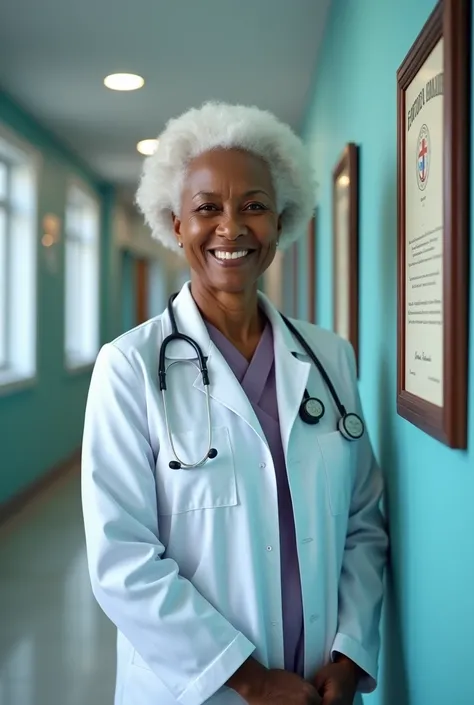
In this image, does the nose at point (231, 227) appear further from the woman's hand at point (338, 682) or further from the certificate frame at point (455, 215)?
the woman's hand at point (338, 682)

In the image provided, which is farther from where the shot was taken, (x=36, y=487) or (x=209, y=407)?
(x=36, y=487)

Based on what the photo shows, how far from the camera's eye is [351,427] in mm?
1357

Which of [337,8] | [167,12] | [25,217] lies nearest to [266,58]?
[167,12]

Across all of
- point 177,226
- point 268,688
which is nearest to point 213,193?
point 177,226

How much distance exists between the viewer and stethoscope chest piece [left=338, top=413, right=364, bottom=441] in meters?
1.35

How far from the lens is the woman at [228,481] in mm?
1176

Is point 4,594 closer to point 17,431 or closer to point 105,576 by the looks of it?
point 17,431

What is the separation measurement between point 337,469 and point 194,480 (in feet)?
0.93

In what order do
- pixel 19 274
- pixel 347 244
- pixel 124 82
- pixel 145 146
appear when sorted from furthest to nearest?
pixel 145 146 < pixel 19 274 < pixel 124 82 < pixel 347 244

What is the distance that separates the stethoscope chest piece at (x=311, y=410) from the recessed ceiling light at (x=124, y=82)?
10.7ft

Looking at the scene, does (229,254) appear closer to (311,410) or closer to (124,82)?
(311,410)

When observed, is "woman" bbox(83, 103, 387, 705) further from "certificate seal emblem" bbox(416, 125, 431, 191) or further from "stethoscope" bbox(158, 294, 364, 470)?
"certificate seal emblem" bbox(416, 125, 431, 191)

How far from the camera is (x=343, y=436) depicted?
135 cm

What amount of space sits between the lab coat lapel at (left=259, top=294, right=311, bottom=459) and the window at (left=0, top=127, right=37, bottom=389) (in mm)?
3918
